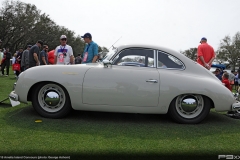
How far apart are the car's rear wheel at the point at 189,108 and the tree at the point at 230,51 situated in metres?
67.2

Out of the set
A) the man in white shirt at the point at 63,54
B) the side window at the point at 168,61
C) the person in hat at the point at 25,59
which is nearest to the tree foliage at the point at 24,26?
the person in hat at the point at 25,59

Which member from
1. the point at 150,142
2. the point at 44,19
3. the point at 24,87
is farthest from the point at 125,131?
the point at 44,19

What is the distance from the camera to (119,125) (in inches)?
175

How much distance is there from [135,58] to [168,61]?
0.60 m

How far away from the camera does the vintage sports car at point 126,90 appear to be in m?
4.50

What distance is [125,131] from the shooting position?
4102 mm

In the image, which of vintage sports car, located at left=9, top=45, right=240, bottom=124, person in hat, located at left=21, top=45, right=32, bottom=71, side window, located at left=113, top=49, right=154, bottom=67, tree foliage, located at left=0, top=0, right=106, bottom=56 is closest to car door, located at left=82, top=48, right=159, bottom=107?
vintage sports car, located at left=9, top=45, right=240, bottom=124

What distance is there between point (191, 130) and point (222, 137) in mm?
501

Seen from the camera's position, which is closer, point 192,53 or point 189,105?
point 189,105

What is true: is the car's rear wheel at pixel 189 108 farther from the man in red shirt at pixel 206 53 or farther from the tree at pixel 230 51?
the tree at pixel 230 51

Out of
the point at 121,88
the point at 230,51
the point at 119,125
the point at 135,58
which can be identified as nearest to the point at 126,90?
the point at 121,88

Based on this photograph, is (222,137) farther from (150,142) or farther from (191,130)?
(150,142)

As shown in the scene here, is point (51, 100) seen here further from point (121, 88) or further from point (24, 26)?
point (24, 26)

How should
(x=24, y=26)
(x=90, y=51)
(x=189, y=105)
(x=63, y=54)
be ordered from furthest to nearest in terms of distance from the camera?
(x=24, y=26)
(x=63, y=54)
(x=90, y=51)
(x=189, y=105)
